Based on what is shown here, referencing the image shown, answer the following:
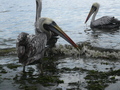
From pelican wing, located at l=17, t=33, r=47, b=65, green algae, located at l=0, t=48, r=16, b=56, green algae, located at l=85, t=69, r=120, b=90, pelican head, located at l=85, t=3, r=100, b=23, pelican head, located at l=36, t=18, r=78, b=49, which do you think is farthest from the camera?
pelican head, located at l=85, t=3, r=100, b=23

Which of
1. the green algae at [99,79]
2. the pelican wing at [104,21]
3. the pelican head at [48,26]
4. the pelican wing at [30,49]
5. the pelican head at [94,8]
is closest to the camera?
the green algae at [99,79]

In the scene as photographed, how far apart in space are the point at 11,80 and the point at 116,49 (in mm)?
3885

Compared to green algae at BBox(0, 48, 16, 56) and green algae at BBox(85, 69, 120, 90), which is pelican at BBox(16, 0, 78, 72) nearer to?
green algae at BBox(85, 69, 120, 90)

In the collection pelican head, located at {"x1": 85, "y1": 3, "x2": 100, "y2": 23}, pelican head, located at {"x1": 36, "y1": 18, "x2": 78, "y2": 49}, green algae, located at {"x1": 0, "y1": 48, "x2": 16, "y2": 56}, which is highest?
pelican head, located at {"x1": 85, "y1": 3, "x2": 100, "y2": 23}

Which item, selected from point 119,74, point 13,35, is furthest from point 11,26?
point 119,74

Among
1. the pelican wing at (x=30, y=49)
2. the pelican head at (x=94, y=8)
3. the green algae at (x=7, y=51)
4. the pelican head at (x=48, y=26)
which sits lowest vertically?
the green algae at (x=7, y=51)

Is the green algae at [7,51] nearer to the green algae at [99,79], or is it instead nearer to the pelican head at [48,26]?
the pelican head at [48,26]

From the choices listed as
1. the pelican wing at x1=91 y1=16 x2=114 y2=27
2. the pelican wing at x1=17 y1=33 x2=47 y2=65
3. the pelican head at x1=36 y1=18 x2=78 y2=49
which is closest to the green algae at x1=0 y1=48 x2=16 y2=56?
the pelican head at x1=36 y1=18 x2=78 y2=49

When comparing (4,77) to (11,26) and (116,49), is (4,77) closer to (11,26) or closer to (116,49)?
(116,49)

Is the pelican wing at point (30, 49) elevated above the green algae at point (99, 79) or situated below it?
above

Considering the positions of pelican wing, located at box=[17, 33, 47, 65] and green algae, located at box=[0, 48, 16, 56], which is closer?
pelican wing, located at box=[17, 33, 47, 65]

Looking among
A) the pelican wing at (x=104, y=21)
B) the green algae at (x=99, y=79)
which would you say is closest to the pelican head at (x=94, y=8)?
the pelican wing at (x=104, y=21)

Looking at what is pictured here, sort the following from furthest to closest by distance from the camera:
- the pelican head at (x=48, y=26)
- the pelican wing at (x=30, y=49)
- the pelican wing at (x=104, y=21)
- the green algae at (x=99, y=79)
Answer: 1. the pelican wing at (x=104, y=21)
2. the pelican head at (x=48, y=26)
3. the pelican wing at (x=30, y=49)
4. the green algae at (x=99, y=79)

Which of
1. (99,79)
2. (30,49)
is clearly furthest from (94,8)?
(99,79)
